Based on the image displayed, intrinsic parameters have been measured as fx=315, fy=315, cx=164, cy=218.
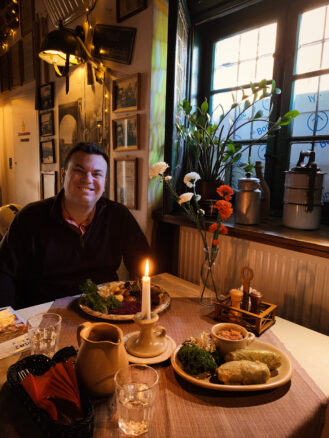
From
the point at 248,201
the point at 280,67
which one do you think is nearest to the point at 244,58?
the point at 280,67

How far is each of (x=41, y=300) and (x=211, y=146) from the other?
1191mm

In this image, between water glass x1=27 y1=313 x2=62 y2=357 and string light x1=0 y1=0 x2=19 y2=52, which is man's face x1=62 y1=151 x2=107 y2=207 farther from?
string light x1=0 y1=0 x2=19 y2=52

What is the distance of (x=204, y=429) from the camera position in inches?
25.0

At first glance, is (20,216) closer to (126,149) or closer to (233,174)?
(126,149)

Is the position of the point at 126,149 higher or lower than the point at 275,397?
higher

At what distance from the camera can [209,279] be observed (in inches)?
49.5

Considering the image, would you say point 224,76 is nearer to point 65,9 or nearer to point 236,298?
point 236,298

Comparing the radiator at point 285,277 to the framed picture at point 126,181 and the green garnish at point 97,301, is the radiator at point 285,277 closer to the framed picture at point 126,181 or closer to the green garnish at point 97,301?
the green garnish at point 97,301

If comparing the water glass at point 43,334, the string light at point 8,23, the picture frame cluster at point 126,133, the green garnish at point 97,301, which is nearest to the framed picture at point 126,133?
the picture frame cluster at point 126,133

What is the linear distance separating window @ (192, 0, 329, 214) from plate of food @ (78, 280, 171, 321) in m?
0.98

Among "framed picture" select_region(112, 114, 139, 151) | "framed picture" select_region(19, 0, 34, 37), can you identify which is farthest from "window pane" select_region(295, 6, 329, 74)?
"framed picture" select_region(19, 0, 34, 37)

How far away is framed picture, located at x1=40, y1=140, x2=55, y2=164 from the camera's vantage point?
3079 mm

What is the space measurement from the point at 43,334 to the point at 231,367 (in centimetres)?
51

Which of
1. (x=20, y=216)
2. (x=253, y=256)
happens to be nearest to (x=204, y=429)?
(x=253, y=256)
